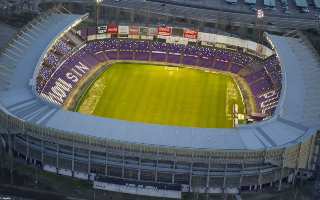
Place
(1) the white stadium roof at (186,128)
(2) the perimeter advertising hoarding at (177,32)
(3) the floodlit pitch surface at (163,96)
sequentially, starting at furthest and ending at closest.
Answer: (2) the perimeter advertising hoarding at (177,32) → (3) the floodlit pitch surface at (163,96) → (1) the white stadium roof at (186,128)

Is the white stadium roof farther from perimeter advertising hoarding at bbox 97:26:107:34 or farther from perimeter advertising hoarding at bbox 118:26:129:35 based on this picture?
perimeter advertising hoarding at bbox 118:26:129:35

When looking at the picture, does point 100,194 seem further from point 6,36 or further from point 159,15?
point 159,15

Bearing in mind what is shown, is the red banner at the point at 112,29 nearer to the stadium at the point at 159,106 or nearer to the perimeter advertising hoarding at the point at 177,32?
the stadium at the point at 159,106

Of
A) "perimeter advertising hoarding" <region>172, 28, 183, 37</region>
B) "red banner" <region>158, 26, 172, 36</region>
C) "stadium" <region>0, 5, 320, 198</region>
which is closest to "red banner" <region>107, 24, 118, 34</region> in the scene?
"stadium" <region>0, 5, 320, 198</region>

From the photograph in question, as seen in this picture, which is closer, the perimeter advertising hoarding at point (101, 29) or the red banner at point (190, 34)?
the perimeter advertising hoarding at point (101, 29)

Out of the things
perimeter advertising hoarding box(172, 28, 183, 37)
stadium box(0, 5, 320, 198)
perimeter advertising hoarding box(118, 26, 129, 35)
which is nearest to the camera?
stadium box(0, 5, 320, 198)

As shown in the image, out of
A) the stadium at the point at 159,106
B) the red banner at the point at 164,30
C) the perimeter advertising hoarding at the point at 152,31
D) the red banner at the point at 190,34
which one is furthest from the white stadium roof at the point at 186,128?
the red banner at the point at 164,30

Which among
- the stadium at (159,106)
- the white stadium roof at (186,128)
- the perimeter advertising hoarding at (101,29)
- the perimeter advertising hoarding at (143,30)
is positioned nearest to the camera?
the stadium at (159,106)

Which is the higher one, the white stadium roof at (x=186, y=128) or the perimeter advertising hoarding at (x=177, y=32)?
the perimeter advertising hoarding at (x=177, y=32)
